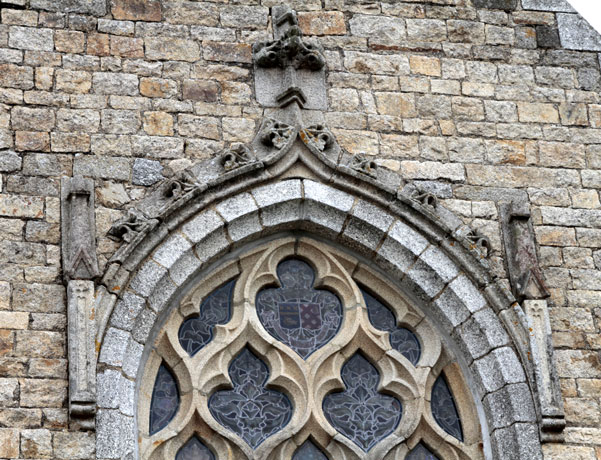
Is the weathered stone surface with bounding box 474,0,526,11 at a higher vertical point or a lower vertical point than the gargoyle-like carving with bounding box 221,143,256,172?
higher

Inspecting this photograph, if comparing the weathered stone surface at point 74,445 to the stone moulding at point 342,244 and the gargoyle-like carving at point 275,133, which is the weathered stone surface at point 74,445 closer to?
the stone moulding at point 342,244

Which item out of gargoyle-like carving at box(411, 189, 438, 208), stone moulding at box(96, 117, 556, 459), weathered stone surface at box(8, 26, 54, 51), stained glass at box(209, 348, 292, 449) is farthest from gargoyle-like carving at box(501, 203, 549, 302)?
weathered stone surface at box(8, 26, 54, 51)

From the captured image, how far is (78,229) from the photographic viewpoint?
36.0 feet

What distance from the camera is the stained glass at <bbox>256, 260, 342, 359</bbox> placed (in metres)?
11.4

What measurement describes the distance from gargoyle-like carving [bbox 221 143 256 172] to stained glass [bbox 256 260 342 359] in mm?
808

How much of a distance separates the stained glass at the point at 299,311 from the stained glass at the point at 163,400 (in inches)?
31.4

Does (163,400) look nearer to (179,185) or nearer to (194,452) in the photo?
(194,452)

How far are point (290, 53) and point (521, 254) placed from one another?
7.51 ft

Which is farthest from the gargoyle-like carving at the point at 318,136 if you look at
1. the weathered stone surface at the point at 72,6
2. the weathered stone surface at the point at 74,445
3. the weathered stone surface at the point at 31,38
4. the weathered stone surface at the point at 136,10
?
the weathered stone surface at the point at 74,445

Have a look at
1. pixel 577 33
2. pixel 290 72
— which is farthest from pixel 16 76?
pixel 577 33

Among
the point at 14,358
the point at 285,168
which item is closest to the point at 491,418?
the point at 285,168

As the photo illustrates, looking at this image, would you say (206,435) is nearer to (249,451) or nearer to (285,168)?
(249,451)

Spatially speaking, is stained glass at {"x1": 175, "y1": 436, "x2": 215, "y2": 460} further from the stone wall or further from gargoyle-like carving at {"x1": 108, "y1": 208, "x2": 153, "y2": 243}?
gargoyle-like carving at {"x1": 108, "y1": 208, "x2": 153, "y2": 243}

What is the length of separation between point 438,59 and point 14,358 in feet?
13.6
